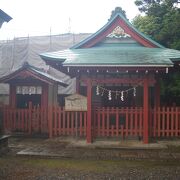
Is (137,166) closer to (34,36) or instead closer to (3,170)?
(3,170)

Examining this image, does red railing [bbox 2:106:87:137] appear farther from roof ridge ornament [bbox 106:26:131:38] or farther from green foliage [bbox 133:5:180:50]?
green foliage [bbox 133:5:180:50]

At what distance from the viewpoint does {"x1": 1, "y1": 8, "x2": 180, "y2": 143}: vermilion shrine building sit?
15.1 meters

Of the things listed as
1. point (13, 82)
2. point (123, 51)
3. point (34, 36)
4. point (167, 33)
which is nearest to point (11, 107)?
point (13, 82)

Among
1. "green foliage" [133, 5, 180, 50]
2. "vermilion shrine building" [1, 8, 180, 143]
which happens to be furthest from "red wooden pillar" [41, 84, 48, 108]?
"green foliage" [133, 5, 180, 50]

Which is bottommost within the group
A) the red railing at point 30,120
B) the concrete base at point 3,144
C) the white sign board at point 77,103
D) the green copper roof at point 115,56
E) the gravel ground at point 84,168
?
the gravel ground at point 84,168

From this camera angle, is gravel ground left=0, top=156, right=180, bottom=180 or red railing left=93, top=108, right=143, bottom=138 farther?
red railing left=93, top=108, right=143, bottom=138

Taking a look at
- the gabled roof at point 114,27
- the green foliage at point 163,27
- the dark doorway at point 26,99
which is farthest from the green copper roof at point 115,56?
the green foliage at point 163,27

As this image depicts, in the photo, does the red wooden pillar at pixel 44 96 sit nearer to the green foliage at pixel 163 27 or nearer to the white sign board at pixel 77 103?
the white sign board at pixel 77 103

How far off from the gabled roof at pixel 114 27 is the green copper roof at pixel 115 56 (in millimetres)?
442

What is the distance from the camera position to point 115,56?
52.6ft

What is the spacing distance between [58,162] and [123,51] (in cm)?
766

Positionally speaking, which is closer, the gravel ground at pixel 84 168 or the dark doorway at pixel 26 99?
the gravel ground at pixel 84 168

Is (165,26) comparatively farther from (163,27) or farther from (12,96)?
(12,96)

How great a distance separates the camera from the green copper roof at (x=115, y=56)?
14.7 metres
